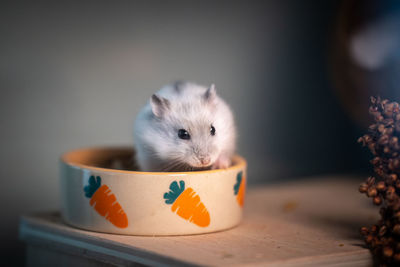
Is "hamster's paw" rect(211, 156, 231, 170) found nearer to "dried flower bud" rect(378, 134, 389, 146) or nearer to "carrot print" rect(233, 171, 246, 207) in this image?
"carrot print" rect(233, 171, 246, 207)

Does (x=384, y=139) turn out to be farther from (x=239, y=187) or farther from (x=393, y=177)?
(x=239, y=187)

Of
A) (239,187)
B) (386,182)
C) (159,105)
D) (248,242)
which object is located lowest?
(248,242)

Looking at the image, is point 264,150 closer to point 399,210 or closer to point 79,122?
point 79,122

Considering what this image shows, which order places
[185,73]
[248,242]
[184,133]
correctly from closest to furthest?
[248,242] < [184,133] < [185,73]

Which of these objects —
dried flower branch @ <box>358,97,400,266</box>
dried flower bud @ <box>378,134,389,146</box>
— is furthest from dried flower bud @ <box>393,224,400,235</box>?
dried flower bud @ <box>378,134,389,146</box>

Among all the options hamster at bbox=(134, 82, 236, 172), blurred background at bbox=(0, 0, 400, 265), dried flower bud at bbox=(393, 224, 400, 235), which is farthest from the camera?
blurred background at bbox=(0, 0, 400, 265)

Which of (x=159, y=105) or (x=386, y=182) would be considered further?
(x=159, y=105)

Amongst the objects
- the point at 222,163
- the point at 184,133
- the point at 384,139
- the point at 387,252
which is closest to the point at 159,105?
the point at 184,133
